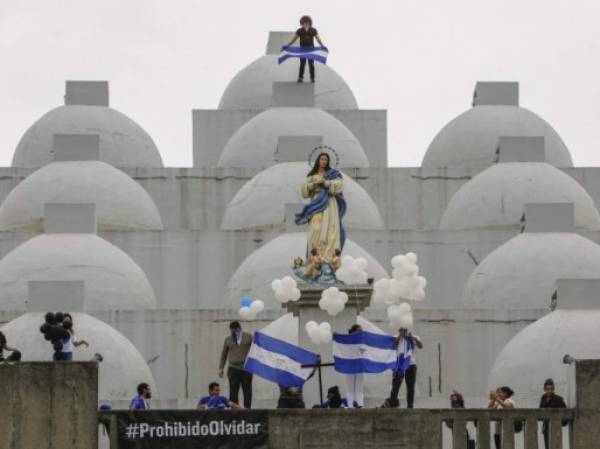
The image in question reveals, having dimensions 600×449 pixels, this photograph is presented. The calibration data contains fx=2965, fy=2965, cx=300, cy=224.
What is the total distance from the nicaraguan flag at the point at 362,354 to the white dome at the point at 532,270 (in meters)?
12.8

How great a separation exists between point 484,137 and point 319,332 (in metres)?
22.4

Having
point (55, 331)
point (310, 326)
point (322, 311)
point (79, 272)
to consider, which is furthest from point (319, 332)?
point (79, 272)

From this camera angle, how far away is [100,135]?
208 ft

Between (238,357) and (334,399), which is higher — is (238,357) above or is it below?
above

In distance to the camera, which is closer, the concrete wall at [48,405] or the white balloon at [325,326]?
the concrete wall at [48,405]

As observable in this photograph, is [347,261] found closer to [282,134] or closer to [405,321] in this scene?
[405,321]

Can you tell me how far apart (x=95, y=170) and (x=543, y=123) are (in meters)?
10.6

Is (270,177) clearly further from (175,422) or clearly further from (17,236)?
(175,422)

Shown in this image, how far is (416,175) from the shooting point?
62469 mm

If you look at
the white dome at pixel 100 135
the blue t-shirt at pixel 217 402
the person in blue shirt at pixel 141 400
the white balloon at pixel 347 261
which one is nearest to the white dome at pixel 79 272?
the white dome at pixel 100 135

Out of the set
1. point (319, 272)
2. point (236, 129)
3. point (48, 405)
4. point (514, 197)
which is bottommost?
point (48, 405)

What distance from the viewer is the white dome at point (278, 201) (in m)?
57.9

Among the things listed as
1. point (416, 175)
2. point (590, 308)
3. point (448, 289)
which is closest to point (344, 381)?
point (590, 308)

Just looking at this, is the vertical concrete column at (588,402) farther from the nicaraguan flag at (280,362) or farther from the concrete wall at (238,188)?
the concrete wall at (238,188)
